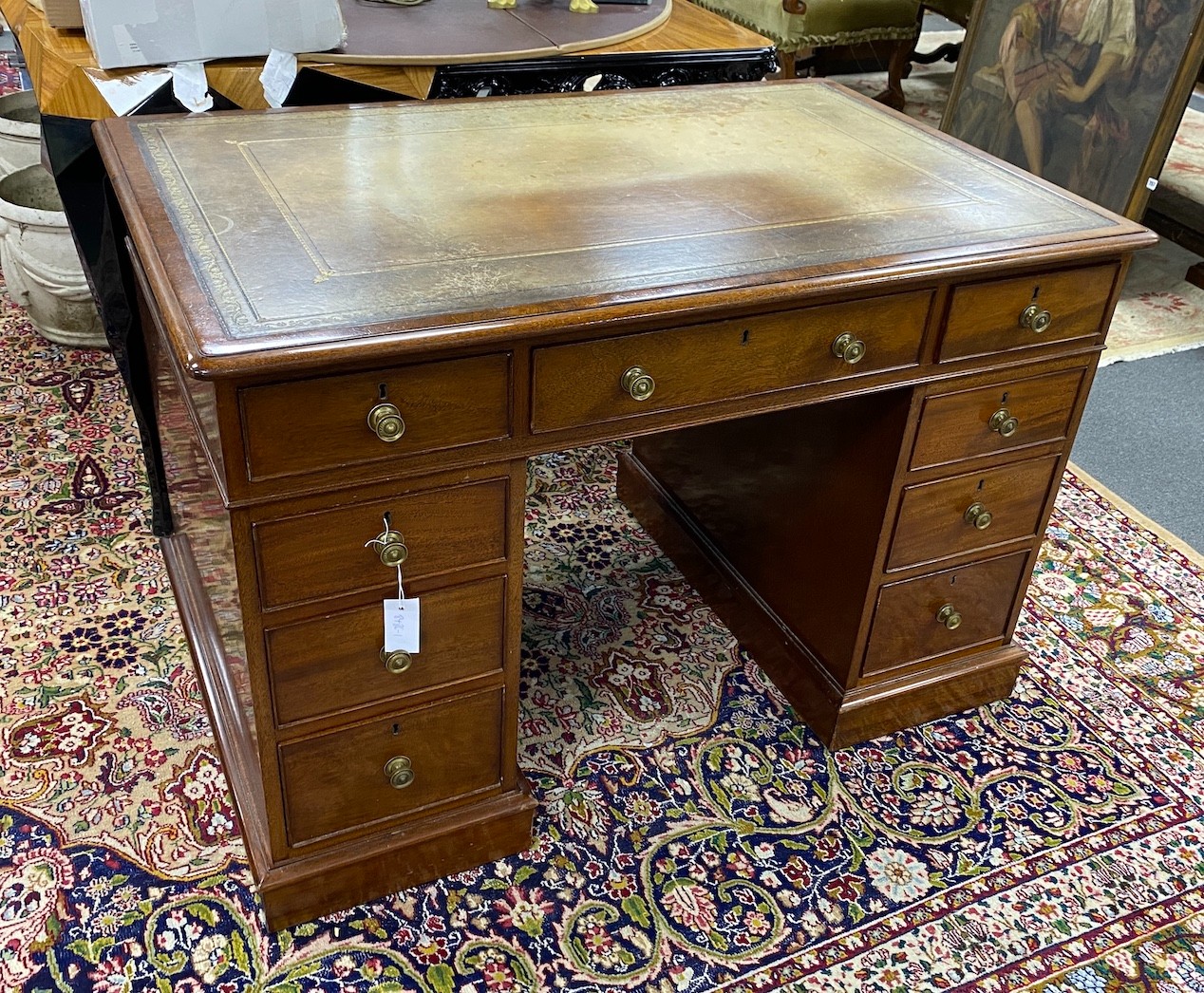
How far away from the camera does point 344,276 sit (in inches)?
51.9

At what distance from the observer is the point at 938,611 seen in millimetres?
1972

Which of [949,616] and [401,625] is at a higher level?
[401,625]

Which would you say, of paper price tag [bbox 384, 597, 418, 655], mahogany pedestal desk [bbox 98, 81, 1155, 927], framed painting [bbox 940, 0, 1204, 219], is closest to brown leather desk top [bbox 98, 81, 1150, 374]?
mahogany pedestal desk [bbox 98, 81, 1155, 927]

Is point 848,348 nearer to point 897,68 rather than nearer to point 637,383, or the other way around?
point 637,383

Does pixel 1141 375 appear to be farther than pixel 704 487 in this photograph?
Yes

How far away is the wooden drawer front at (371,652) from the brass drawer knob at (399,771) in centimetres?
11

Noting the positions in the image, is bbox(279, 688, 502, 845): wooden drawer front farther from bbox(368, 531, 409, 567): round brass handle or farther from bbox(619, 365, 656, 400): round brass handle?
bbox(619, 365, 656, 400): round brass handle

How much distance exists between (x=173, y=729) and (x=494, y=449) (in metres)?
0.94

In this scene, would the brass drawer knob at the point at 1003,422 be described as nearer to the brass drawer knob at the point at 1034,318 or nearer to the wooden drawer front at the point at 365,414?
the brass drawer knob at the point at 1034,318

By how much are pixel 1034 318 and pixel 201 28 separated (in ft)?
4.73

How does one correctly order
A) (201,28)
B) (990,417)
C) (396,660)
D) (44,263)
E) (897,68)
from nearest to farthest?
1. (396,660)
2. (990,417)
3. (201,28)
4. (44,263)
5. (897,68)

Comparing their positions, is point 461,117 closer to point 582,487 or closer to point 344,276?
point 344,276

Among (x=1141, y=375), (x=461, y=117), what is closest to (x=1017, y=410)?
(x=461, y=117)

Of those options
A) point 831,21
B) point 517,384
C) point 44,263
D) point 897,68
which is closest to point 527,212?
point 517,384
